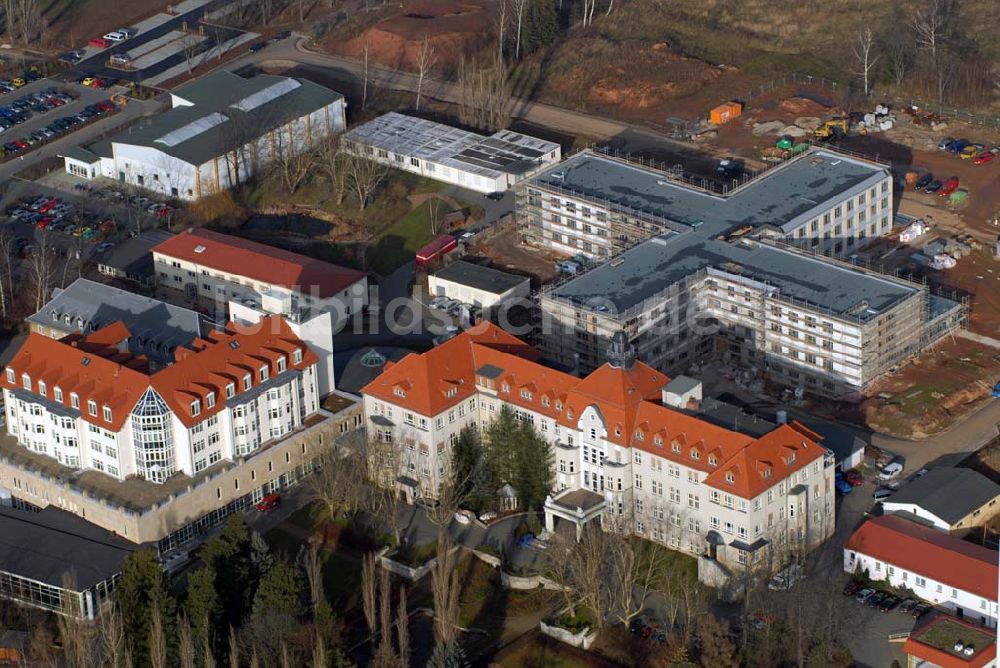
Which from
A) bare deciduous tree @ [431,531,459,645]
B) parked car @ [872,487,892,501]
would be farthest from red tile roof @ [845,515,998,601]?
bare deciduous tree @ [431,531,459,645]

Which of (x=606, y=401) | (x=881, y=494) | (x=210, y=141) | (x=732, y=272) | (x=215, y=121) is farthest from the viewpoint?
(x=215, y=121)

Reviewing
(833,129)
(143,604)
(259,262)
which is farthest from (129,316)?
(833,129)

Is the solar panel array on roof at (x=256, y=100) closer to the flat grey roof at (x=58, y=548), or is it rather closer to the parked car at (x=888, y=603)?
the flat grey roof at (x=58, y=548)

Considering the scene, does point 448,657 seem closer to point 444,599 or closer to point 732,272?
point 444,599

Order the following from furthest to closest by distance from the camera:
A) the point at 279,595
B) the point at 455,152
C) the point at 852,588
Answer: the point at 455,152, the point at 852,588, the point at 279,595

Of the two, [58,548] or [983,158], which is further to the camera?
[983,158]

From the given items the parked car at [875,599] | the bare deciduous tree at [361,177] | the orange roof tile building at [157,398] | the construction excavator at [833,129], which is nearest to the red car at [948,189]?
the construction excavator at [833,129]
